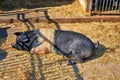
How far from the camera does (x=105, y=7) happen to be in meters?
9.33

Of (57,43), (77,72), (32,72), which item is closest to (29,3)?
(57,43)

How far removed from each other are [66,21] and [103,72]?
2.75 m

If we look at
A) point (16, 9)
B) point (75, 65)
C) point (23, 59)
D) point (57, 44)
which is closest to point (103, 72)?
point (75, 65)

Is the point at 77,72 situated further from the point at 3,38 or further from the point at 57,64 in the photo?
the point at 3,38

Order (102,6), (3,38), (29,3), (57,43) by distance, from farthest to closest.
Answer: (29,3) → (102,6) → (3,38) → (57,43)

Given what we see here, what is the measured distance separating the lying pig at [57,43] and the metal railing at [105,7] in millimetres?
2082

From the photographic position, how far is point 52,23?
9023 mm

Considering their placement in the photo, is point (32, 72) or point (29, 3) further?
point (29, 3)

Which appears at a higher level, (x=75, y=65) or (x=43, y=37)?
(x=43, y=37)

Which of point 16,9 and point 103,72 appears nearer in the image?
point 103,72

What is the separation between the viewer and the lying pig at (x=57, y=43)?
7.04m

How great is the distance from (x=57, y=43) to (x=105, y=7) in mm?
2688

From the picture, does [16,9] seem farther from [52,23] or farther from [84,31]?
[84,31]

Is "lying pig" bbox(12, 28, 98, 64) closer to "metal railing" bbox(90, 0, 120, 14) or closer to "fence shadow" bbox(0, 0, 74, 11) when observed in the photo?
"metal railing" bbox(90, 0, 120, 14)
